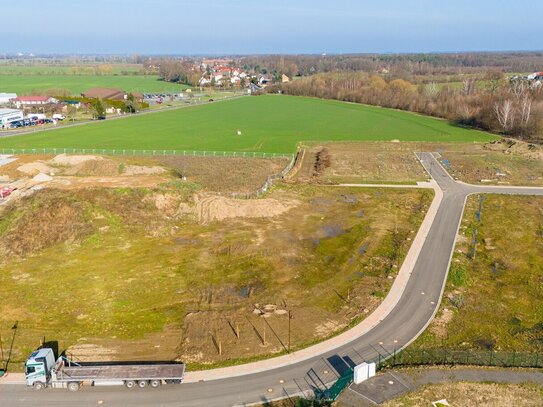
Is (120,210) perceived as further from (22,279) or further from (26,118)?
(26,118)

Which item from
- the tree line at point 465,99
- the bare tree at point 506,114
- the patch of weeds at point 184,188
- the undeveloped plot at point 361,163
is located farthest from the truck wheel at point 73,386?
the bare tree at point 506,114

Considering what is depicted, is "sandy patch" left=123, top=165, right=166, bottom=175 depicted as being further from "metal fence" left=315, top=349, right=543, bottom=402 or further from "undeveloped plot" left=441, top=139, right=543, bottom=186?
"metal fence" left=315, top=349, right=543, bottom=402

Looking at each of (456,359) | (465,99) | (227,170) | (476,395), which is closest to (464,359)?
(456,359)

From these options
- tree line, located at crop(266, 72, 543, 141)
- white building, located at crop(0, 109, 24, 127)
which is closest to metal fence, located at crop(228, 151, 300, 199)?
tree line, located at crop(266, 72, 543, 141)

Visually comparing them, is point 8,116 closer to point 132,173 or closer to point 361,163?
point 132,173

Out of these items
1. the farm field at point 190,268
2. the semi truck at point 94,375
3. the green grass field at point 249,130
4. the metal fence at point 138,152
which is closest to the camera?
the semi truck at point 94,375

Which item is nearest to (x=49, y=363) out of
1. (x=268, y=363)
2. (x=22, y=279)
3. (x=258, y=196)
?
(x=268, y=363)

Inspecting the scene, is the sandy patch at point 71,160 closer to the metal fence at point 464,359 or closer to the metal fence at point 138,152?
the metal fence at point 138,152
